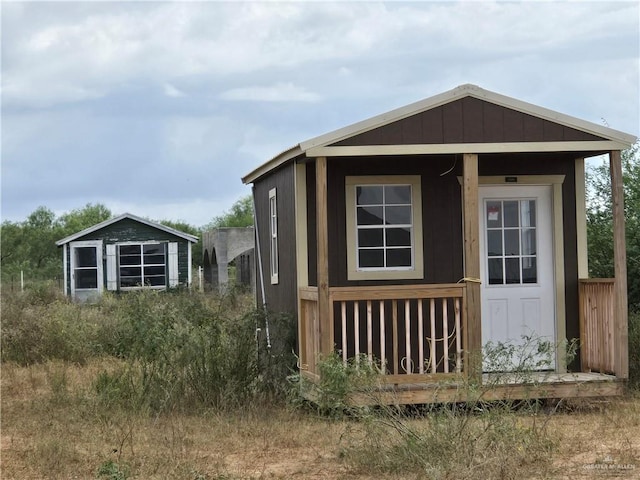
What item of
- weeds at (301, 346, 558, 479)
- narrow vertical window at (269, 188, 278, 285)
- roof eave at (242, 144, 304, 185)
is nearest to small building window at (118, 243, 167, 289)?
roof eave at (242, 144, 304, 185)

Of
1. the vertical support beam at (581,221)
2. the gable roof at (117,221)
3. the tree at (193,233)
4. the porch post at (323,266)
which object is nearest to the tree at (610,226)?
the vertical support beam at (581,221)

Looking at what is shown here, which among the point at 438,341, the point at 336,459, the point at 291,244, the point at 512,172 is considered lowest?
the point at 336,459

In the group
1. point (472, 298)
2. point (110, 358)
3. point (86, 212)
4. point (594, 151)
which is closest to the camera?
point (472, 298)

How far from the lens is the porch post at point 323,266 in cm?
1096

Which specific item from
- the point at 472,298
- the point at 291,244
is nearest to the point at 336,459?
the point at 472,298

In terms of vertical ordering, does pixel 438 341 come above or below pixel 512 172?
below

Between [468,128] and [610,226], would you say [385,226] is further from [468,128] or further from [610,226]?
[610,226]

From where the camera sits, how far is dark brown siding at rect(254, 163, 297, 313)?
12453mm

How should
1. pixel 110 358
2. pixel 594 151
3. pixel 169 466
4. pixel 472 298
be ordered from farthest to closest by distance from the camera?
pixel 110 358 → pixel 594 151 → pixel 472 298 → pixel 169 466

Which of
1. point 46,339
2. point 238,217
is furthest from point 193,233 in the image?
point 46,339

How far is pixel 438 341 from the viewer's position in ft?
38.9

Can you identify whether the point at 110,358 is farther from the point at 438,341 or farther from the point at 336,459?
the point at 336,459

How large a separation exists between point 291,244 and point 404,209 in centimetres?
142

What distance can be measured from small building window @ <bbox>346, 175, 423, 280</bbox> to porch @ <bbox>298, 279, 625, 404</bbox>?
1.41ft
